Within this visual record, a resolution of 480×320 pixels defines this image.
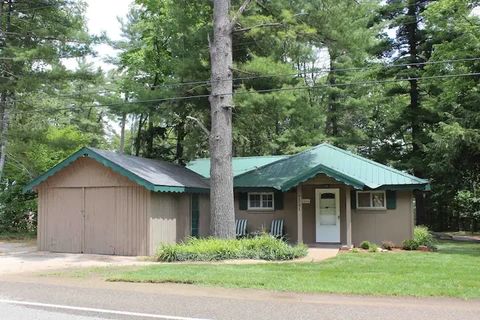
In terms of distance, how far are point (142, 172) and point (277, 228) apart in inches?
237

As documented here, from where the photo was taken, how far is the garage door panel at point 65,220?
17.1m

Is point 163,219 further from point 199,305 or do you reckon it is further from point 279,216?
point 199,305

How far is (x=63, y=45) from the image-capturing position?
22984mm

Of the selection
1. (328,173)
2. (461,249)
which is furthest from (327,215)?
(461,249)

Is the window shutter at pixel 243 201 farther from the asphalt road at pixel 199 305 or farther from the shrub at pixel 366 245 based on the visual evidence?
the asphalt road at pixel 199 305

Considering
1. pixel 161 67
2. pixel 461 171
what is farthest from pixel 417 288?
Result: pixel 161 67

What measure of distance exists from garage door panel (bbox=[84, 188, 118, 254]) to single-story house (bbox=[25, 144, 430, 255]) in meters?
0.03

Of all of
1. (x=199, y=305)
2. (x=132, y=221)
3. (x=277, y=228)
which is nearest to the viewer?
(x=199, y=305)

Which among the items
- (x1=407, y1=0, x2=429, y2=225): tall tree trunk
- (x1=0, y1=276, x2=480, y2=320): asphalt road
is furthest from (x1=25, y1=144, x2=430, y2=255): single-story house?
(x1=407, y1=0, x2=429, y2=225): tall tree trunk

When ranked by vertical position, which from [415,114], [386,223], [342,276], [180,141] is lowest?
[342,276]

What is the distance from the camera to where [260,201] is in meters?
20.5

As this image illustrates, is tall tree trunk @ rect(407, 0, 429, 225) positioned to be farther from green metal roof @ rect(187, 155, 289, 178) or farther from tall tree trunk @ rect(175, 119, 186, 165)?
tall tree trunk @ rect(175, 119, 186, 165)

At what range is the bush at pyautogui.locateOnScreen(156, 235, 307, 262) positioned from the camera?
46.2ft

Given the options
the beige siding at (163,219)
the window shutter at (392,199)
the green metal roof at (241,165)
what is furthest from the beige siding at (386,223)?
the beige siding at (163,219)
